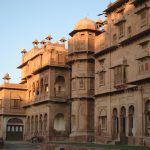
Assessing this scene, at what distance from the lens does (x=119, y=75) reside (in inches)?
1422

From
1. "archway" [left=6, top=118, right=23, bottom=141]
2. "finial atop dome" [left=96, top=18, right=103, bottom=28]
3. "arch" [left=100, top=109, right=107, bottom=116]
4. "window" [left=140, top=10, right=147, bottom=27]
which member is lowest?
"archway" [left=6, top=118, right=23, bottom=141]

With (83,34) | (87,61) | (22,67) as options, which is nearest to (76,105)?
(87,61)

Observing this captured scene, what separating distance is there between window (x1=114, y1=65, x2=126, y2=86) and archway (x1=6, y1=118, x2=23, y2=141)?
105 ft

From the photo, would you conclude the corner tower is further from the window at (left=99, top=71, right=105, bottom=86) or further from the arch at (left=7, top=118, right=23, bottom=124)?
the arch at (left=7, top=118, right=23, bottom=124)

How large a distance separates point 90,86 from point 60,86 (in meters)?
11.5

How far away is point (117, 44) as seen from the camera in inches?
1468

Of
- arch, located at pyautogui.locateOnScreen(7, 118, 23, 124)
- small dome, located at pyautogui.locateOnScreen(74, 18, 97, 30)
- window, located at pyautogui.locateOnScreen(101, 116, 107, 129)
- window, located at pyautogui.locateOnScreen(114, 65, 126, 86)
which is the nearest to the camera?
window, located at pyautogui.locateOnScreen(114, 65, 126, 86)

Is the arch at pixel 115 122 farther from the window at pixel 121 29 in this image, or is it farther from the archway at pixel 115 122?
the window at pixel 121 29

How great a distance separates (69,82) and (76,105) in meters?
10.4

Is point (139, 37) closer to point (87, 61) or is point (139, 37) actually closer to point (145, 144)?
point (145, 144)

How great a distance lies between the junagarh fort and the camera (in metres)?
32.8

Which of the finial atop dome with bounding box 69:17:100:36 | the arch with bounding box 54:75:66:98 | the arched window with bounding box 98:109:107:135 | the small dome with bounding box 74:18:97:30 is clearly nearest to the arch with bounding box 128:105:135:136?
the arched window with bounding box 98:109:107:135

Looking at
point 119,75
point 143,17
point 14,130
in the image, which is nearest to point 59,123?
point 14,130

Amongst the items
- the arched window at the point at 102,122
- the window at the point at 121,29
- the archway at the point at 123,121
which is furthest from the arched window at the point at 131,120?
the window at the point at 121,29
